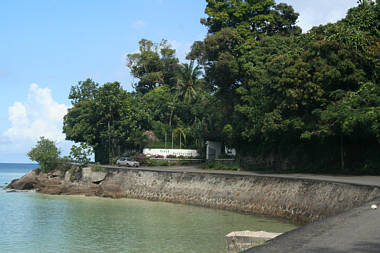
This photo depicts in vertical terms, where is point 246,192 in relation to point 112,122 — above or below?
below

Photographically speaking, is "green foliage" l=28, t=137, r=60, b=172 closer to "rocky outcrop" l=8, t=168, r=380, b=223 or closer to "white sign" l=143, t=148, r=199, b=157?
"rocky outcrop" l=8, t=168, r=380, b=223

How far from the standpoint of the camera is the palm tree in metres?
66.2

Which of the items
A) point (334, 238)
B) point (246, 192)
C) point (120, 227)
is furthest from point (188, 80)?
point (334, 238)

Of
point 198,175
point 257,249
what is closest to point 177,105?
point 198,175

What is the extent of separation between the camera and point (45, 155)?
52.6 metres

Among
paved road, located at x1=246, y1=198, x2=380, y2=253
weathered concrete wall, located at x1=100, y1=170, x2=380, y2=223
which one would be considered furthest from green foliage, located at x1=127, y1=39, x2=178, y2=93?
paved road, located at x1=246, y1=198, x2=380, y2=253

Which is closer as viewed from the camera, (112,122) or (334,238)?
(334,238)

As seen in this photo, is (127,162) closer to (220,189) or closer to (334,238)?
(220,189)

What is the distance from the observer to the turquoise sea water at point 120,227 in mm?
18078

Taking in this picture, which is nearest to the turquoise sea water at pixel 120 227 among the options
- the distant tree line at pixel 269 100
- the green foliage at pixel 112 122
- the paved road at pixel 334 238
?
the paved road at pixel 334 238

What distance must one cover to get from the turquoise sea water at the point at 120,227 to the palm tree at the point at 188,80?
33.6 m

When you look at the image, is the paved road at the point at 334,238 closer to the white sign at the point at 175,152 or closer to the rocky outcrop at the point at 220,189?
the rocky outcrop at the point at 220,189

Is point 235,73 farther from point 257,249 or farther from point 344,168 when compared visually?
point 257,249

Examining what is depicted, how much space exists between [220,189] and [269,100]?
328 inches
